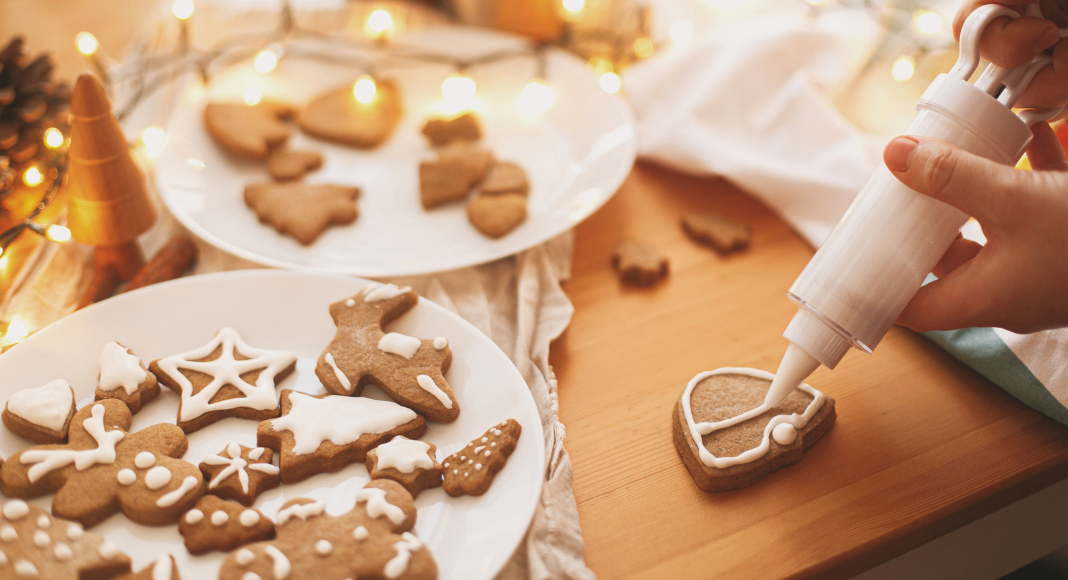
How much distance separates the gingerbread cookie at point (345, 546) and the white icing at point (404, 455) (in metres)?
0.03

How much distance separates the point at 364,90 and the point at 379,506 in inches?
34.1

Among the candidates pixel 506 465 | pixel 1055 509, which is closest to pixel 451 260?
pixel 506 465

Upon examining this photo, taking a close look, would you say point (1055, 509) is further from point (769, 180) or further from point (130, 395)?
point (130, 395)

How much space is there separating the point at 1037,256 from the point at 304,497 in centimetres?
77

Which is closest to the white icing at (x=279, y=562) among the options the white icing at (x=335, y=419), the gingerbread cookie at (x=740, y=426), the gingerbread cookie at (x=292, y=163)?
the white icing at (x=335, y=419)

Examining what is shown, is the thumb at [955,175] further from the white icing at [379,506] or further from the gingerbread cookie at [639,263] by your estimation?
the white icing at [379,506]

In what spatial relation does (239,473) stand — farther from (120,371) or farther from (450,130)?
(450,130)

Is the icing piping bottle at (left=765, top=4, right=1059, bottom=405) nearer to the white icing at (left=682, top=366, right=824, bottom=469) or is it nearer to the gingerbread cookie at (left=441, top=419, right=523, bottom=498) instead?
the white icing at (left=682, top=366, right=824, bottom=469)

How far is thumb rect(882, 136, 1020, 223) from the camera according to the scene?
0.64m

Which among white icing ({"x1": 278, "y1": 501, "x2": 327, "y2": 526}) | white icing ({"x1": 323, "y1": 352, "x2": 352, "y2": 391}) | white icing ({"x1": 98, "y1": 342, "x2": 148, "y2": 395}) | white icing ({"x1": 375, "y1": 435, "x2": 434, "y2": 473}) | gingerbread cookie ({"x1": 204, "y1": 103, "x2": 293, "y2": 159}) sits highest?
white icing ({"x1": 375, "y1": 435, "x2": 434, "y2": 473})

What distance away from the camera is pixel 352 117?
1244mm

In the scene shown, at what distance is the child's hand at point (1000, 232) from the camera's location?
640 mm

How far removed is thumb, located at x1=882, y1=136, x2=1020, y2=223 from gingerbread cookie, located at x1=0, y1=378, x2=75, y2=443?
90 centimetres

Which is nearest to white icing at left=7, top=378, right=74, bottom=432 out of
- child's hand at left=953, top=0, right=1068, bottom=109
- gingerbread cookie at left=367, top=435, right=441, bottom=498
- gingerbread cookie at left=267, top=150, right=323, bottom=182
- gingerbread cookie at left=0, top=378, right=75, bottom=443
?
gingerbread cookie at left=0, top=378, right=75, bottom=443
